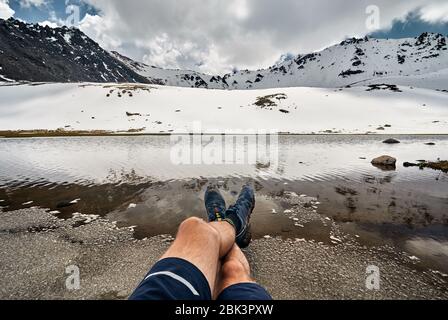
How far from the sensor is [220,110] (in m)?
63.4

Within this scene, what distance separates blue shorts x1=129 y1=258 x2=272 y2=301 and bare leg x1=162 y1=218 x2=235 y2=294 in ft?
0.34

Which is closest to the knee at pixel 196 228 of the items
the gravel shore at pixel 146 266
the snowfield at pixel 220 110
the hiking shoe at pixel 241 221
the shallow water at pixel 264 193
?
the hiking shoe at pixel 241 221

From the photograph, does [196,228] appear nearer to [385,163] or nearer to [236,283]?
[236,283]

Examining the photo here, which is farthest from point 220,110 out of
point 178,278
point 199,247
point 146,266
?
point 178,278

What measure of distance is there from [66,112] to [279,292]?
69.7m

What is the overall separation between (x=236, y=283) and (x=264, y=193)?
6.96 metres

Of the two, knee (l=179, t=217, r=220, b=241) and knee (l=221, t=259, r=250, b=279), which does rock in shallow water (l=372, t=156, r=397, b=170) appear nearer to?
knee (l=221, t=259, r=250, b=279)

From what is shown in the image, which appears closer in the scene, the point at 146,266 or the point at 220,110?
the point at 146,266

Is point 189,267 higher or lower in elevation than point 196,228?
lower

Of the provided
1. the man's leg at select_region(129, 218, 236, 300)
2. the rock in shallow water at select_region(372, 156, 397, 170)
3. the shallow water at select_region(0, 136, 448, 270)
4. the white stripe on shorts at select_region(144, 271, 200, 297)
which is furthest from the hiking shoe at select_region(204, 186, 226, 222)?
the rock in shallow water at select_region(372, 156, 397, 170)

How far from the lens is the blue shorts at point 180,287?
1.92 m
